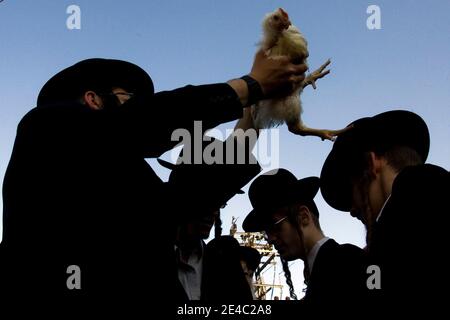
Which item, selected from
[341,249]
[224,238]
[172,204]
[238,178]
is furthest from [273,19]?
[224,238]

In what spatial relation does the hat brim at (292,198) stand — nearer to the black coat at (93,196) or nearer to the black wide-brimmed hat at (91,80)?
the black wide-brimmed hat at (91,80)

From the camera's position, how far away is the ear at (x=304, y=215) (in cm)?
413

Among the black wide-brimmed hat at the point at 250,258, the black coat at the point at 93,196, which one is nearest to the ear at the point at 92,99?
the black coat at the point at 93,196

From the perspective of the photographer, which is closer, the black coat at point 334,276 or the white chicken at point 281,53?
the white chicken at point 281,53

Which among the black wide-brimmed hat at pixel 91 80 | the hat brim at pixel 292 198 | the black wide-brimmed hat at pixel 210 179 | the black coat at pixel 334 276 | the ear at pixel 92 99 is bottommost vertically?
the black coat at pixel 334 276

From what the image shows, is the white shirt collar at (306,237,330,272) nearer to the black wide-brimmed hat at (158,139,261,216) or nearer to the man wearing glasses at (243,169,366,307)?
the man wearing glasses at (243,169,366,307)

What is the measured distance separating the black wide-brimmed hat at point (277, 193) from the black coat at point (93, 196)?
8.39ft

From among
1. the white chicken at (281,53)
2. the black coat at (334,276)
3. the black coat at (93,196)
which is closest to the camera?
the black coat at (93,196)

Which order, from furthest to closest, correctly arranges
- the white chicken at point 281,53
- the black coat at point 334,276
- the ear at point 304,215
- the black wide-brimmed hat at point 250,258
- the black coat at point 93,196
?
1. the black wide-brimmed hat at point 250,258
2. the ear at point 304,215
3. the black coat at point 334,276
4. the white chicken at point 281,53
5. the black coat at point 93,196

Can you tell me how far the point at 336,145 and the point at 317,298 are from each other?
837mm

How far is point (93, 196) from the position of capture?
1.66 meters

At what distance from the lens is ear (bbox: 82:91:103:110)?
2.12m

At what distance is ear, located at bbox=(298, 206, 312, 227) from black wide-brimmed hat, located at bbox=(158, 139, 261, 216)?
6.37ft
